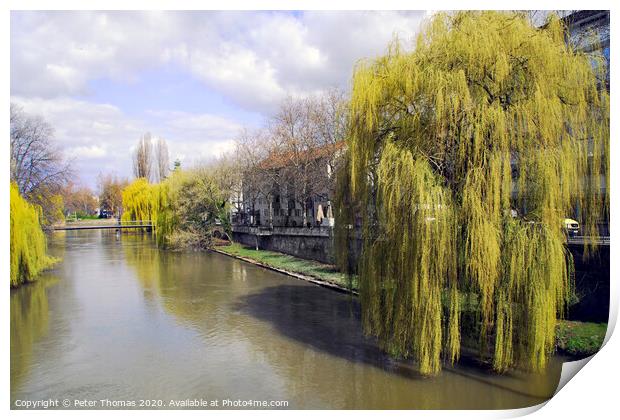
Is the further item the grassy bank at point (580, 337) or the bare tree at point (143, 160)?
the bare tree at point (143, 160)

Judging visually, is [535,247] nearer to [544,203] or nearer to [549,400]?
[544,203]

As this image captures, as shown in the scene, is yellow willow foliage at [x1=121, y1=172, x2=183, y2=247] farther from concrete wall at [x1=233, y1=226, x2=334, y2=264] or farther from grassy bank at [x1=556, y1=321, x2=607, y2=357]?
grassy bank at [x1=556, y1=321, x2=607, y2=357]

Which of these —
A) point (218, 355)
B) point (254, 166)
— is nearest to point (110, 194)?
point (254, 166)

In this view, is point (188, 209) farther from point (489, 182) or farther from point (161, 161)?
point (489, 182)

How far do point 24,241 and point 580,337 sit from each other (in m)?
17.3

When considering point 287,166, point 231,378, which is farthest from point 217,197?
point 231,378

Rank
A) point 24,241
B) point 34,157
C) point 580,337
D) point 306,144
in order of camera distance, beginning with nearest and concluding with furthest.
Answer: point 580,337
point 34,157
point 24,241
point 306,144

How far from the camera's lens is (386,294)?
9.66 m

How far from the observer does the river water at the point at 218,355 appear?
9.00 metres

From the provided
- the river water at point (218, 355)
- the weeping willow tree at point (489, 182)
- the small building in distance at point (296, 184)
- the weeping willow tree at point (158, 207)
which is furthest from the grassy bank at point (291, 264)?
the weeping willow tree at point (489, 182)

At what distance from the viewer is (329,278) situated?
2075 centimetres

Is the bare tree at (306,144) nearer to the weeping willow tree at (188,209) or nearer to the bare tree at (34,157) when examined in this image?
the weeping willow tree at (188,209)

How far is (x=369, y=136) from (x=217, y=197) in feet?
87.6

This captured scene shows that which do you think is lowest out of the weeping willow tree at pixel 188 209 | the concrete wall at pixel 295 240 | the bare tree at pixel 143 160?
the concrete wall at pixel 295 240
